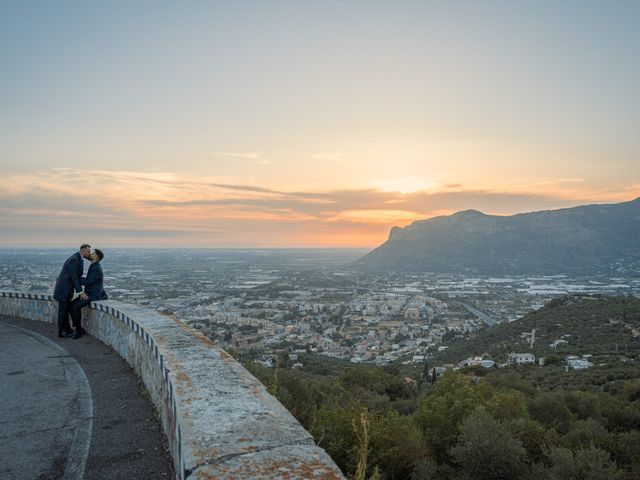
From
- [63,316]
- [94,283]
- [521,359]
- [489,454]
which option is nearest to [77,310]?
[63,316]

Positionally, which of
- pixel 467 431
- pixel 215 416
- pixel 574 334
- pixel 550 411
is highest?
pixel 215 416

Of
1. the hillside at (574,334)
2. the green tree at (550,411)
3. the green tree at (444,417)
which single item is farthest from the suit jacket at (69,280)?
the hillside at (574,334)

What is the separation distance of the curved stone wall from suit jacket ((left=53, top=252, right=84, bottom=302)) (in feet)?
9.59

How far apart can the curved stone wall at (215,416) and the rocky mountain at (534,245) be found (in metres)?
151

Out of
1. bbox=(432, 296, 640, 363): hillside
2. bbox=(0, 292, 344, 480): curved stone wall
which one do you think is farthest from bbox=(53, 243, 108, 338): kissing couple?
bbox=(432, 296, 640, 363): hillside

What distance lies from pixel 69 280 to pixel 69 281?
0.02 m

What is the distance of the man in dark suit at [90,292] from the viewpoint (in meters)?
8.70

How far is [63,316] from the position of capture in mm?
8789

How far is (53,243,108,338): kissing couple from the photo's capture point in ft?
27.9

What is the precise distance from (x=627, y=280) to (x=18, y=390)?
135608 millimetres

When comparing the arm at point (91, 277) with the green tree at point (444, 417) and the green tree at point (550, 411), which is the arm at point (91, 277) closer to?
the green tree at point (444, 417)

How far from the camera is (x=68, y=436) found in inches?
161

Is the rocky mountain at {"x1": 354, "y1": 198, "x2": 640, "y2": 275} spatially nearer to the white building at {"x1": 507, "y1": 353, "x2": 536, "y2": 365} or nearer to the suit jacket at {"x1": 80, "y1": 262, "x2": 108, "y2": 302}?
the white building at {"x1": 507, "y1": 353, "x2": 536, "y2": 365}

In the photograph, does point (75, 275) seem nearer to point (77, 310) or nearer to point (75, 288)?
point (75, 288)
